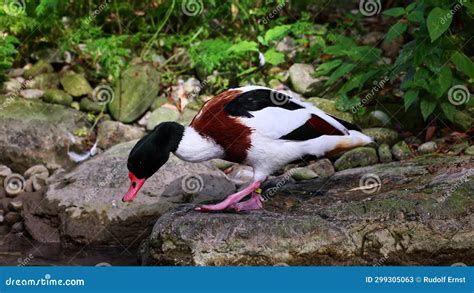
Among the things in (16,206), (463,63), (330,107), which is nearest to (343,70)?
(330,107)

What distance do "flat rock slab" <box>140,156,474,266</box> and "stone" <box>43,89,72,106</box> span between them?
131 inches

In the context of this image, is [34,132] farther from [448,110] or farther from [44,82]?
[448,110]

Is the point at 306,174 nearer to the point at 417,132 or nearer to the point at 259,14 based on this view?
the point at 417,132

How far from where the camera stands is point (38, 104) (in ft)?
25.9

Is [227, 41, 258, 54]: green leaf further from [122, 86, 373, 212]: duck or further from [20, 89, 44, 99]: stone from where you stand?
[122, 86, 373, 212]: duck

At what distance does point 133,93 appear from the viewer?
26.5ft

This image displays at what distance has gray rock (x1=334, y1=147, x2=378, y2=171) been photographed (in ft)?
22.2

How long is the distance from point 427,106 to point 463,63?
1.61ft

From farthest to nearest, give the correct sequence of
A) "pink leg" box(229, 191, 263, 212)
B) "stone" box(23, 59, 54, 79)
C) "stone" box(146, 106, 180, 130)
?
1. "stone" box(23, 59, 54, 79)
2. "stone" box(146, 106, 180, 130)
3. "pink leg" box(229, 191, 263, 212)

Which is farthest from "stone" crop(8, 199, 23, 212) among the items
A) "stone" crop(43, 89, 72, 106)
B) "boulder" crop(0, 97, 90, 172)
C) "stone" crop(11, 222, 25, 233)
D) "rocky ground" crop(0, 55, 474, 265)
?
"stone" crop(43, 89, 72, 106)

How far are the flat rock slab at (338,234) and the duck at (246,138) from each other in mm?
276

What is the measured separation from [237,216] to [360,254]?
80cm

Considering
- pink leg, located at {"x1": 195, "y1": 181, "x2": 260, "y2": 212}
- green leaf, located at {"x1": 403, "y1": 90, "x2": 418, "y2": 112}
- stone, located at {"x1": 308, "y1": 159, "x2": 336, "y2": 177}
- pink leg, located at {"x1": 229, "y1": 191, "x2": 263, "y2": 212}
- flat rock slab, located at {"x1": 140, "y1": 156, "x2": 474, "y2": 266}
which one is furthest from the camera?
stone, located at {"x1": 308, "y1": 159, "x2": 336, "y2": 177}

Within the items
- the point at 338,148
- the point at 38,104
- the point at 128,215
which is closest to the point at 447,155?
the point at 338,148
